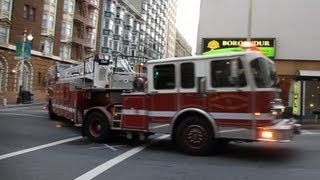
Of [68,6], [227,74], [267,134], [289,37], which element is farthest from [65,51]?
[267,134]

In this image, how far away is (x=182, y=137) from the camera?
12828 millimetres

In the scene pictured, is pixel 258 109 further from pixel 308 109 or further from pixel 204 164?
pixel 308 109

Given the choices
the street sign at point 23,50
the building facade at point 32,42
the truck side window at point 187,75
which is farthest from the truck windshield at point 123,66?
the building facade at point 32,42

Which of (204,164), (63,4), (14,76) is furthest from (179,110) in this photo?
(63,4)

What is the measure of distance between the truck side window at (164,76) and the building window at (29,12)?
44.0 metres

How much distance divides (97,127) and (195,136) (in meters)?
3.70

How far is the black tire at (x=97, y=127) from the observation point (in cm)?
1491

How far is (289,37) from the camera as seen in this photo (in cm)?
2728

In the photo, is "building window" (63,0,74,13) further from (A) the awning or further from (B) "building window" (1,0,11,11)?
(A) the awning

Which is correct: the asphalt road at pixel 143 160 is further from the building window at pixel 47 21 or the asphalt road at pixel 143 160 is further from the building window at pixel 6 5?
the building window at pixel 47 21

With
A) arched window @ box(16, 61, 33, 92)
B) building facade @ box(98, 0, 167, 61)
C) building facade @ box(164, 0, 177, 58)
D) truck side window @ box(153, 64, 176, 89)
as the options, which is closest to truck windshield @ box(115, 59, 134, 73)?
truck side window @ box(153, 64, 176, 89)

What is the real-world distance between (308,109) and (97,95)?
1452 centimetres

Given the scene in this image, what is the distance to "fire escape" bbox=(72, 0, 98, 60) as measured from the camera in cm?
7206

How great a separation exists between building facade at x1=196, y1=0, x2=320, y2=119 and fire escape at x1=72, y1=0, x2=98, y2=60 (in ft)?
150
